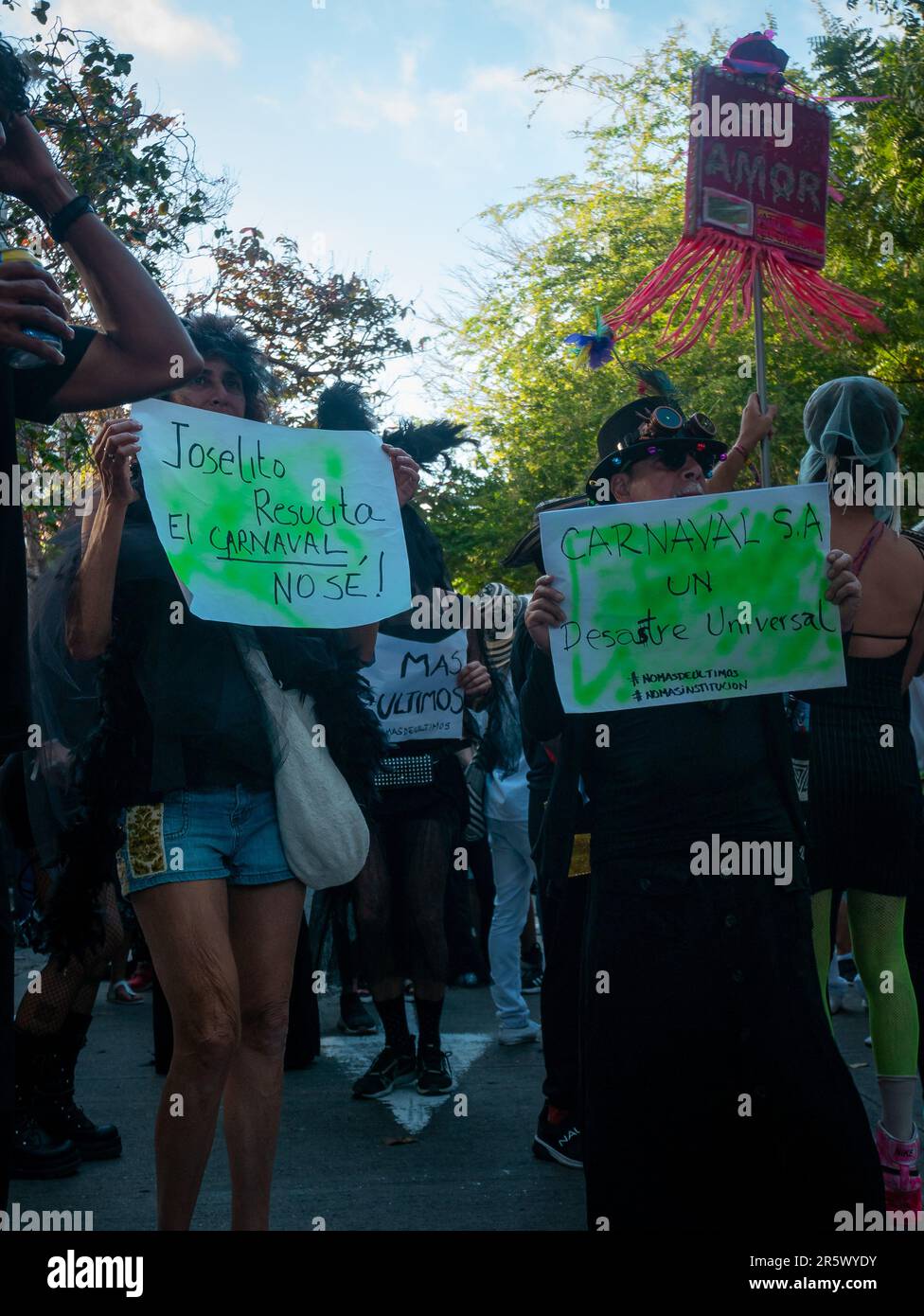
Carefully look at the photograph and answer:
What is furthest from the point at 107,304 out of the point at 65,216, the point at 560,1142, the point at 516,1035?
the point at 516,1035

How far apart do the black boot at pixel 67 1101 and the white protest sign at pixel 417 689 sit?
167 centimetres

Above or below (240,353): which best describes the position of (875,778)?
below

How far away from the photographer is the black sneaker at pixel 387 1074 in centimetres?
529

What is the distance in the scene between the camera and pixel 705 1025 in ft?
9.39

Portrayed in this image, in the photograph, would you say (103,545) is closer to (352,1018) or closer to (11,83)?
(11,83)

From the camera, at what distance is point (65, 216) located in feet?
7.40

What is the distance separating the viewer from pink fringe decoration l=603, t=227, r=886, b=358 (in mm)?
4344

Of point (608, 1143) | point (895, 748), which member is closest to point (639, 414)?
Answer: point (895, 748)

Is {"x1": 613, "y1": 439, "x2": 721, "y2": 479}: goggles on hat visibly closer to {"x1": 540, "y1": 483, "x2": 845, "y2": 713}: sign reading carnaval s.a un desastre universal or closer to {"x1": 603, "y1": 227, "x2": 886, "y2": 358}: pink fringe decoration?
{"x1": 540, "y1": 483, "x2": 845, "y2": 713}: sign reading carnaval s.a un desastre universal

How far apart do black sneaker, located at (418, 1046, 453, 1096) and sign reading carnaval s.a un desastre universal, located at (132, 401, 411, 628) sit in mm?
2494

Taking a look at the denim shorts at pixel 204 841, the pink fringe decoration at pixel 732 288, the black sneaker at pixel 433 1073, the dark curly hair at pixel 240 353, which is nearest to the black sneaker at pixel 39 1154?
the black sneaker at pixel 433 1073

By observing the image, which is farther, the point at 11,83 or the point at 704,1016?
the point at 704,1016

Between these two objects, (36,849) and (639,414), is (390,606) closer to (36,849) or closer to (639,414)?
(639,414)

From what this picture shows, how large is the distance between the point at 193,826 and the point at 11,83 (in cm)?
158
